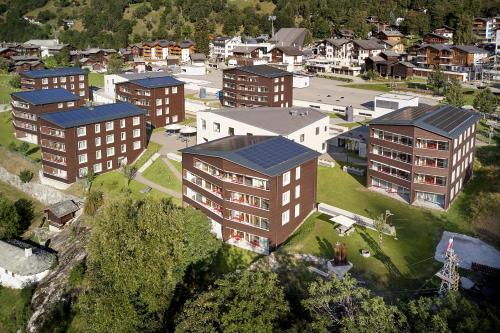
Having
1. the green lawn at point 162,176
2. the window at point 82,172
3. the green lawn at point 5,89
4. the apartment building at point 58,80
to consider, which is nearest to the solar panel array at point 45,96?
the apartment building at point 58,80

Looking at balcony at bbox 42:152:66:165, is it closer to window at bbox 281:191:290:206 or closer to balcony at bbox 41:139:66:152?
balcony at bbox 41:139:66:152

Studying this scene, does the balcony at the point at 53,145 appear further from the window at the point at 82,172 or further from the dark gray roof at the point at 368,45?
the dark gray roof at the point at 368,45

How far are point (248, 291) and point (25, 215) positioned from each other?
137 ft

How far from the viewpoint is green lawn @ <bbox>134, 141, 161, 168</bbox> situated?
67.8 meters

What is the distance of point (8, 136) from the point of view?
87312 millimetres

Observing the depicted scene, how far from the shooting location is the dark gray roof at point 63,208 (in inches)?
2292

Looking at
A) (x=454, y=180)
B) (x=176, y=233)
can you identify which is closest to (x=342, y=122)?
(x=454, y=180)

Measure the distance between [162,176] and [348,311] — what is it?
38.0m

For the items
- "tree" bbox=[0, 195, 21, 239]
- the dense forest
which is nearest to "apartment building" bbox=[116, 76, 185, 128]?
"tree" bbox=[0, 195, 21, 239]

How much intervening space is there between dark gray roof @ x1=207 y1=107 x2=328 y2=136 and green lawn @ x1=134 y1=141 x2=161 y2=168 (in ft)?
36.2

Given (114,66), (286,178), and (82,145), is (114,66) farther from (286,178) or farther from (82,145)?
(286,178)

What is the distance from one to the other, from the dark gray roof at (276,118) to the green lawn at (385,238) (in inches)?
405

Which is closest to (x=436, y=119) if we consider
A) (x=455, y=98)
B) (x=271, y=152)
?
(x=271, y=152)

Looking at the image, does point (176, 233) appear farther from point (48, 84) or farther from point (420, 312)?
point (48, 84)
